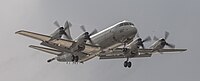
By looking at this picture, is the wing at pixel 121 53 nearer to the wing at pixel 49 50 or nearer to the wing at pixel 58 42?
the wing at pixel 58 42

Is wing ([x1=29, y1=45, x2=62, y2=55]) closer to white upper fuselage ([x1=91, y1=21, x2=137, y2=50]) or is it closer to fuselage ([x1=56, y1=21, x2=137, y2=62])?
fuselage ([x1=56, y1=21, x2=137, y2=62])

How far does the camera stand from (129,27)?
75.6 meters

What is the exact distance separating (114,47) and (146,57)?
8.16 m

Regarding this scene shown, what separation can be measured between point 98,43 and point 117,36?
9.41 ft

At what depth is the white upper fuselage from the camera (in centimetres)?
7506

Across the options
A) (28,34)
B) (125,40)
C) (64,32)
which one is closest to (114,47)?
(125,40)

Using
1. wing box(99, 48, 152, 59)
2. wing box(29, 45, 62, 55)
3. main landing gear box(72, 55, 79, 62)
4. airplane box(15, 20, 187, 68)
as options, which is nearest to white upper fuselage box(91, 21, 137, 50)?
airplane box(15, 20, 187, 68)

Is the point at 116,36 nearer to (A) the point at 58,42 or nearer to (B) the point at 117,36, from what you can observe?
(B) the point at 117,36

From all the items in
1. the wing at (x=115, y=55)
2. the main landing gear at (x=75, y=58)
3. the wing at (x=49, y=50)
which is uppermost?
the wing at (x=49, y=50)

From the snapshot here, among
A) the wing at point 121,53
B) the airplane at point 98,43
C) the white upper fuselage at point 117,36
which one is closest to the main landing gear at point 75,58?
the airplane at point 98,43

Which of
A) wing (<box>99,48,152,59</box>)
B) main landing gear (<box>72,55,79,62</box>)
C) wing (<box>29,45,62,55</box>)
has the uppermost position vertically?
wing (<box>29,45,62,55</box>)

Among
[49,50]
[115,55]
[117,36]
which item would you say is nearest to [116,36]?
[117,36]

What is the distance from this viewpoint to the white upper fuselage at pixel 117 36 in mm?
75062

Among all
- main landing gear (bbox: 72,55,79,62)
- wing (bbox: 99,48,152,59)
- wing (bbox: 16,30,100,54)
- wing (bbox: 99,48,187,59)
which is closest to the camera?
wing (bbox: 16,30,100,54)
